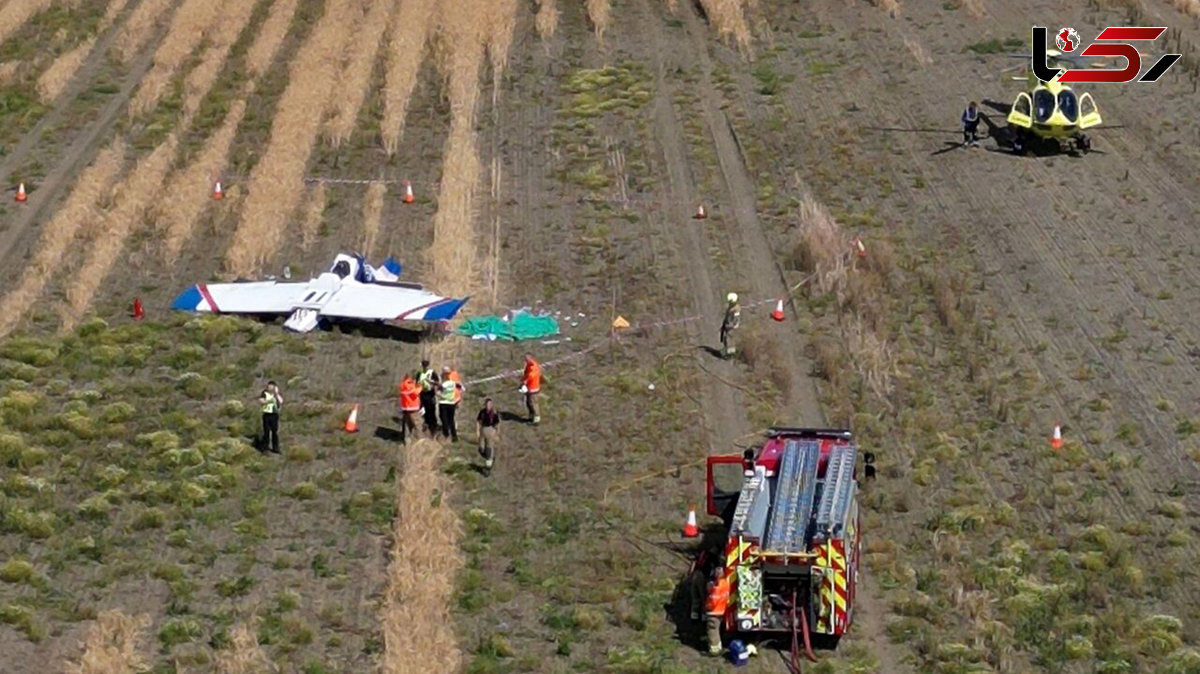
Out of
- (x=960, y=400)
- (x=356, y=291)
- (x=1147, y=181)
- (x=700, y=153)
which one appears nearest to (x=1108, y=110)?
(x=1147, y=181)

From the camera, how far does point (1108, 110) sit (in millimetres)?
50125

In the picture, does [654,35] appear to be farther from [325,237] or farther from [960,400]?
[960,400]

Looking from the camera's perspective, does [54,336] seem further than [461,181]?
No

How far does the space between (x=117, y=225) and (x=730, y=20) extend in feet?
72.9

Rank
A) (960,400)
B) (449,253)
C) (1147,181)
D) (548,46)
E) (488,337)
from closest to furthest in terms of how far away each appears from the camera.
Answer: (960,400)
(488,337)
(449,253)
(1147,181)
(548,46)

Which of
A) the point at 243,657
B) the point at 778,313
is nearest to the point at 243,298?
the point at 778,313

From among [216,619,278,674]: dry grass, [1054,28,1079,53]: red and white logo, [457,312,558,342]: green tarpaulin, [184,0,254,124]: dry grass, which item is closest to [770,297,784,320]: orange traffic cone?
[457,312,558,342]: green tarpaulin

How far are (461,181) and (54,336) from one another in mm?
11828

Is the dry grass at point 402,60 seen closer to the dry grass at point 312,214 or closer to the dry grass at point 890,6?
the dry grass at point 312,214

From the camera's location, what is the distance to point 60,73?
53062 millimetres

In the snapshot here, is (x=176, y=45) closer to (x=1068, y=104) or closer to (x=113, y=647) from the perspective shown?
(x=1068, y=104)

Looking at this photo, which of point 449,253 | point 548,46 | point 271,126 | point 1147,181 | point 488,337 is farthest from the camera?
point 548,46

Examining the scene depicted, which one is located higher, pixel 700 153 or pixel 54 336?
pixel 54 336

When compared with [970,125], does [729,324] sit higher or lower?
higher
